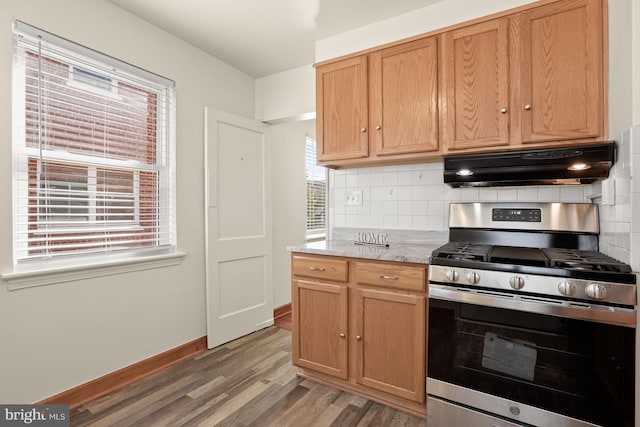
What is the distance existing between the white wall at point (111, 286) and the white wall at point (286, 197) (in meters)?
0.74

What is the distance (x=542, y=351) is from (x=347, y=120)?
1.79 m

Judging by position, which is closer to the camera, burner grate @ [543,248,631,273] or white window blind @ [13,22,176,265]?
burner grate @ [543,248,631,273]

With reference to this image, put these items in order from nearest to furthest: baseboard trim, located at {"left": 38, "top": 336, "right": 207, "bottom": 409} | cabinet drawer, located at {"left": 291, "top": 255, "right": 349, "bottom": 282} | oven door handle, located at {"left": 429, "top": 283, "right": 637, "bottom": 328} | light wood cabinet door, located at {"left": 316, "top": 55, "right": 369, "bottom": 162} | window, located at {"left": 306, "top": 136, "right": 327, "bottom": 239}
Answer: oven door handle, located at {"left": 429, "top": 283, "right": 637, "bottom": 328}, baseboard trim, located at {"left": 38, "top": 336, "right": 207, "bottom": 409}, cabinet drawer, located at {"left": 291, "top": 255, "right": 349, "bottom": 282}, light wood cabinet door, located at {"left": 316, "top": 55, "right": 369, "bottom": 162}, window, located at {"left": 306, "top": 136, "right": 327, "bottom": 239}

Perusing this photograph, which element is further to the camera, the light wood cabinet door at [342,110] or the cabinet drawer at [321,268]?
the light wood cabinet door at [342,110]

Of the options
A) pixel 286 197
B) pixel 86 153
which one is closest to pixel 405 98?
pixel 286 197

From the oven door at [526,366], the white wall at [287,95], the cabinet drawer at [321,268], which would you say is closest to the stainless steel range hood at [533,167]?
the oven door at [526,366]

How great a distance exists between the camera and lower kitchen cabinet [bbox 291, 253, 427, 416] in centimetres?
190

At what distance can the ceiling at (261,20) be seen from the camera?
2.22 metres

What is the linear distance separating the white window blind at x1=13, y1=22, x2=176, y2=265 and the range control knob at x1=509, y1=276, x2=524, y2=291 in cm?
236

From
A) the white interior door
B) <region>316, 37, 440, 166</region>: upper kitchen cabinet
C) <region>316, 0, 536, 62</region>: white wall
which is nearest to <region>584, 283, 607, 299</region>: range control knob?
<region>316, 37, 440, 166</region>: upper kitchen cabinet

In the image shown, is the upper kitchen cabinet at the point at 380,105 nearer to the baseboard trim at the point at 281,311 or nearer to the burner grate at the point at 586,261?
the burner grate at the point at 586,261

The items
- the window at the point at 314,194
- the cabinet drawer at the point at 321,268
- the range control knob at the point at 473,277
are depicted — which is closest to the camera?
the range control knob at the point at 473,277

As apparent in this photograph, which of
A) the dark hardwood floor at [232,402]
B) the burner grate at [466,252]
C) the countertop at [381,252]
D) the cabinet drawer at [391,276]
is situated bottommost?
the dark hardwood floor at [232,402]

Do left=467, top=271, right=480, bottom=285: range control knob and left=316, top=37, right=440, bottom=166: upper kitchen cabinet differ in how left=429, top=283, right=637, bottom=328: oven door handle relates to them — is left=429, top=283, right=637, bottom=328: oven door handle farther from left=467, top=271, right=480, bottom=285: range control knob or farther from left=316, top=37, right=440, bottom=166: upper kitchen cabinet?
left=316, top=37, right=440, bottom=166: upper kitchen cabinet
